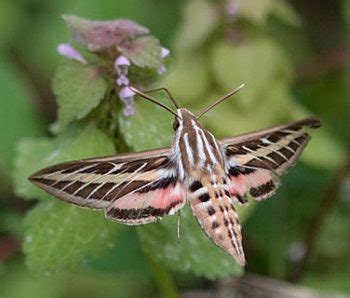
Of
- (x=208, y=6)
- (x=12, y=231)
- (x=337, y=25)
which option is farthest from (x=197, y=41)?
(x=337, y=25)

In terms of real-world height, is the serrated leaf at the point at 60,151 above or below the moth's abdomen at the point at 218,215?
below

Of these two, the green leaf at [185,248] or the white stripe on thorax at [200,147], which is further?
the green leaf at [185,248]

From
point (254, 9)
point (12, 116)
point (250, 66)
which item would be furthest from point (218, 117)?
point (12, 116)

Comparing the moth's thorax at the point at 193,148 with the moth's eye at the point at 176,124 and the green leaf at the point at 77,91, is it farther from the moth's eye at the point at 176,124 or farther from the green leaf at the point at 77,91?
the green leaf at the point at 77,91

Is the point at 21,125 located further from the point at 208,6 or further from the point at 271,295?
the point at 271,295

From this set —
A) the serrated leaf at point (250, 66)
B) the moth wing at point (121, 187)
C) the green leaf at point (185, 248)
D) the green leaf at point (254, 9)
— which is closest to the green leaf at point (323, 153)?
the serrated leaf at point (250, 66)

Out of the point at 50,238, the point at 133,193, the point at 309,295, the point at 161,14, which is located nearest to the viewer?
the point at 133,193
